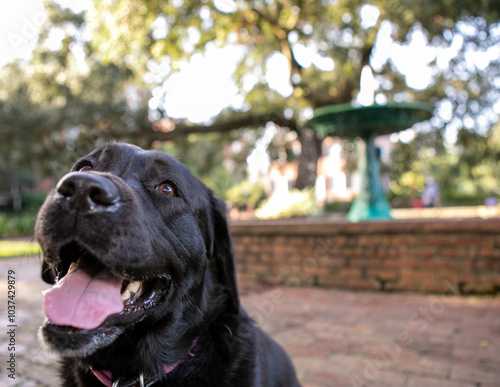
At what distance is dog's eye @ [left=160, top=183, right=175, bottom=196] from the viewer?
1.88 m

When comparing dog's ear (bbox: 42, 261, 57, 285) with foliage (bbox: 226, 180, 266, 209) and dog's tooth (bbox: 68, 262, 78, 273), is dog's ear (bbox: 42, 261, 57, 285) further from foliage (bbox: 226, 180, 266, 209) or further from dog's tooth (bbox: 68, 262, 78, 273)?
foliage (bbox: 226, 180, 266, 209)

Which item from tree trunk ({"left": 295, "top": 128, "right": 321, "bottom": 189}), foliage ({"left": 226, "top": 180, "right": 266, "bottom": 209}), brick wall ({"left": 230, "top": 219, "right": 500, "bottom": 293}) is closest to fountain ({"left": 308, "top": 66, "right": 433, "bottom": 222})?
brick wall ({"left": 230, "top": 219, "right": 500, "bottom": 293})

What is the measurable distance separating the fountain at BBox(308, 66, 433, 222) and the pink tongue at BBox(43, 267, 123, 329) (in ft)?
23.0

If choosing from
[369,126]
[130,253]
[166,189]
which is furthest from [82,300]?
[369,126]

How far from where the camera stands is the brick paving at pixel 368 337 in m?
2.93

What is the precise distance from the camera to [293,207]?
12477 mm

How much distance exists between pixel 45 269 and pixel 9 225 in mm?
19634

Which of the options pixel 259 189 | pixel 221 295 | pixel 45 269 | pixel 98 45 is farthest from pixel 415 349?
pixel 259 189

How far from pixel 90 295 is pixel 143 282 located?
259 millimetres

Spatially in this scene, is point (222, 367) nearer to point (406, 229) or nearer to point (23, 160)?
point (406, 229)

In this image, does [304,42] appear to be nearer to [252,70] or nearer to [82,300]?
[252,70]

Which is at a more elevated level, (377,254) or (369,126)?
(369,126)

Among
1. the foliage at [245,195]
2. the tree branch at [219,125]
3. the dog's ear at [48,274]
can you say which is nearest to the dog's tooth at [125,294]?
the dog's ear at [48,274]

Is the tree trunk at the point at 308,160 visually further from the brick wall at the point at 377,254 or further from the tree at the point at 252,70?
the brick wall at the point at 377,254
